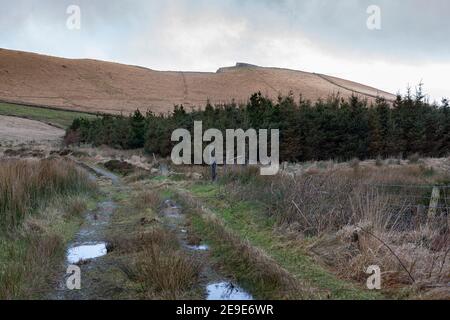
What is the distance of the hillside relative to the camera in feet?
273

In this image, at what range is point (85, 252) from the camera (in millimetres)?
7500

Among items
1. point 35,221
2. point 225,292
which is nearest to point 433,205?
point 225,292

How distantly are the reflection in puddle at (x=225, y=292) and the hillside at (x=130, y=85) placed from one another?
73393 millimetres

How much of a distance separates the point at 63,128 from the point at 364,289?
71.3 meters

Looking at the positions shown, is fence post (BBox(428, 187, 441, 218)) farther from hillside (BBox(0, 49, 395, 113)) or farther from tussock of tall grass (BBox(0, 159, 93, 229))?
hillside (BBox(0, 49, 395, 113))

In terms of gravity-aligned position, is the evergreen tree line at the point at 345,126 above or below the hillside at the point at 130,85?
below

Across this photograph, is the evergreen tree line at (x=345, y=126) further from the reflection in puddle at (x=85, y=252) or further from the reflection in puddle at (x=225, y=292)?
the reflection in puddle at (x=225, y=292)

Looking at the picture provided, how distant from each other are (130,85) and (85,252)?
9084 centimetres

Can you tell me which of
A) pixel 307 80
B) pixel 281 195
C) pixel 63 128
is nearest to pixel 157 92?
pixel 63 128

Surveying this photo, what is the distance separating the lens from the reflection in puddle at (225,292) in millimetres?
5383

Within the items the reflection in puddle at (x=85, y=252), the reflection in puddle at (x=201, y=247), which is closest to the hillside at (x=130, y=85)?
the reflection in puddle at (x=85, y=252)

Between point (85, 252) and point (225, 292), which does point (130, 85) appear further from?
point (225, 292)

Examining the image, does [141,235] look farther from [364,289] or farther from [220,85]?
[220,85]

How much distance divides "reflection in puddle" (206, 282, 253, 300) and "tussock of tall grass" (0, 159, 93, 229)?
4508 millimetres
